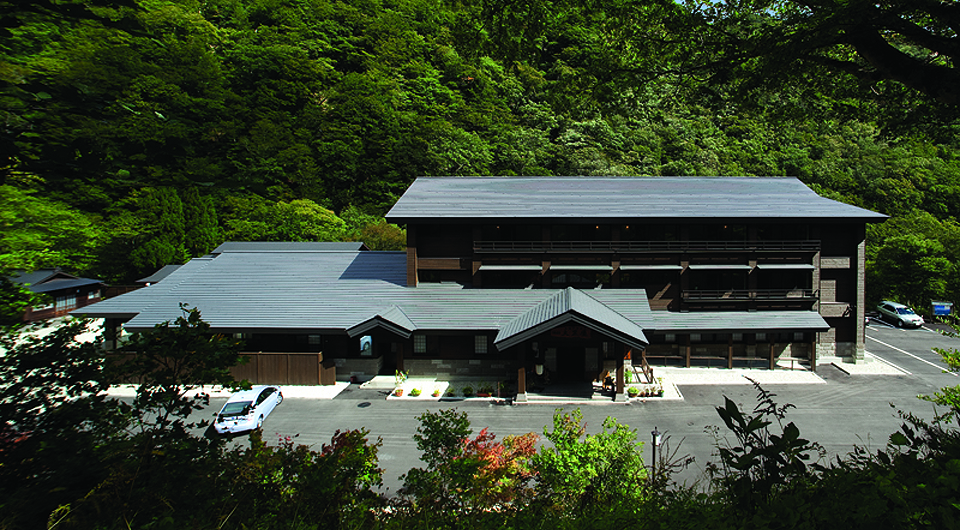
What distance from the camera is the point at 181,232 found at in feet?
138

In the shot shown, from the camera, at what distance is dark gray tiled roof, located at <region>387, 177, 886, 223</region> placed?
971 inches

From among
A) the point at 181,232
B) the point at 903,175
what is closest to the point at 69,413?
the point at 181,232

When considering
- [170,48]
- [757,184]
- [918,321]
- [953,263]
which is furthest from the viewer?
[953,263]

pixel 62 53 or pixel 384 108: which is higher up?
pixel 384 108

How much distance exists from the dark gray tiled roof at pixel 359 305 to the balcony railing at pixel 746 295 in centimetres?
89

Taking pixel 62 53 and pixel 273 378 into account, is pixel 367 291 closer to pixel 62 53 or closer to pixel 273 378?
pixel 273 378

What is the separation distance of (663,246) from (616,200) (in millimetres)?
4151

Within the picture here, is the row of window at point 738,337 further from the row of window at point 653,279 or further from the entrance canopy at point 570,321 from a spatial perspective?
the entrance canopy at point 570,321

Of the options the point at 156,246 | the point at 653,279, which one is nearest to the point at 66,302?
the point at 156,246

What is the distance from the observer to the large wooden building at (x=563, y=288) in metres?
22.6

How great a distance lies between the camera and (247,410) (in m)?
15.2

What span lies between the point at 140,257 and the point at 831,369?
186 feet

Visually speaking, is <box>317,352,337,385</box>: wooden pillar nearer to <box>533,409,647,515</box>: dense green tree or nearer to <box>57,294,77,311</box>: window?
<box>533,409,647,515</box>: dense green tree

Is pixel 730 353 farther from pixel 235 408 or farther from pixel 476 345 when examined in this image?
pixel 235 408
